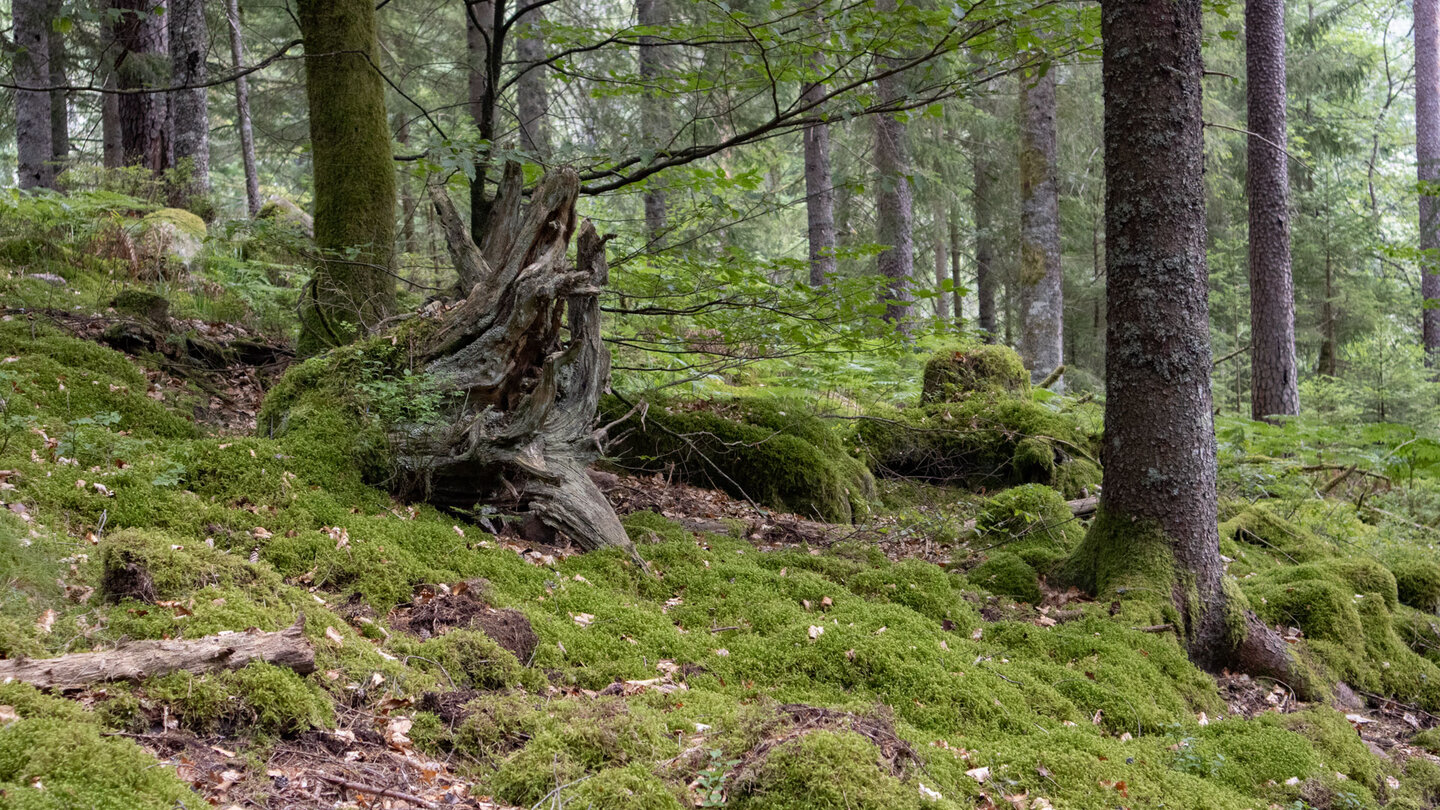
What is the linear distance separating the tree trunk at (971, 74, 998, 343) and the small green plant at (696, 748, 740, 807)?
14708 mm

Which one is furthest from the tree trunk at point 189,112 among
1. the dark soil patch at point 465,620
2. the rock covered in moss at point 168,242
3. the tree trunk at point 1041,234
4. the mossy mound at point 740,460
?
the tree trunk at point 1041,234

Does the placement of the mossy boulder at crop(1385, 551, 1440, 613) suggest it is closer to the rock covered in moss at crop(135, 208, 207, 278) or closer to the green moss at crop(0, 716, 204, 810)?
the green moss at crop(0, 716, 204, 810)

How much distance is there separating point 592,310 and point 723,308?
1.21 metres

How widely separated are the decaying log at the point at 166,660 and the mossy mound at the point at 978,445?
22.0ft

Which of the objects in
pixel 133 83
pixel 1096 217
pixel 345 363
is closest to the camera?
pixel 345 363

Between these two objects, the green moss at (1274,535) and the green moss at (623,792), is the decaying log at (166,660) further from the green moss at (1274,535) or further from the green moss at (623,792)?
the green moss at (1274,535)

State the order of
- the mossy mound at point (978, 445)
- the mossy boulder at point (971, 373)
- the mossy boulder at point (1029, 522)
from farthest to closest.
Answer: the mossy boulder at point (971, 373) < the mossy mound at point (978, 445) < the mossy boulder at point (1029, 522)

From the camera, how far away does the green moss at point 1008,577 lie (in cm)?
541

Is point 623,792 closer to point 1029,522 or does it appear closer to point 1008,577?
point 1008,577

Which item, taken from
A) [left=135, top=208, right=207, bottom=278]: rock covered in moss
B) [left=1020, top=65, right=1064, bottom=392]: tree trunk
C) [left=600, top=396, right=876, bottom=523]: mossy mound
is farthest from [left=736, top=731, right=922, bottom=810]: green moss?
[left=1020, top=65, right=1064, bottom=392]: tree trunk

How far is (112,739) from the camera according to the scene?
2219 millimetres

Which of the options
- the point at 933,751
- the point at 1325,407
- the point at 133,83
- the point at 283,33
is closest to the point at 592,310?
the point at 933,751

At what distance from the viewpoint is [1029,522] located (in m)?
6.46

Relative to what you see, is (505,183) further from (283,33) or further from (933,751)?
(283,33)
